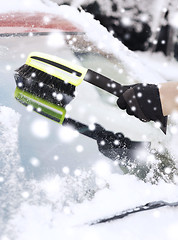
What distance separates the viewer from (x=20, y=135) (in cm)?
110

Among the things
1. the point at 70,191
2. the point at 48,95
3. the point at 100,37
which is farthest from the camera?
the point at 100,37

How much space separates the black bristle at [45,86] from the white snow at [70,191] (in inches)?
3.4

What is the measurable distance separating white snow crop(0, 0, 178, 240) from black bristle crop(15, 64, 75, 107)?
0.09m

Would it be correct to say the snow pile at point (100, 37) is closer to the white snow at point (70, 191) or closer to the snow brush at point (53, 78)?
the snow brush at point (53, 78)

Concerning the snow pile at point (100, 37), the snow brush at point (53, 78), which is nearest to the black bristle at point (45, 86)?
the snow brush at point (53, 78)

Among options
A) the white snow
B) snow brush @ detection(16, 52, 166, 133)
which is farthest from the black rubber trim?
the white snow

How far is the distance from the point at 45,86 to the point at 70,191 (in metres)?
0.61

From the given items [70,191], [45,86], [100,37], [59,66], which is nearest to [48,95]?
[45,86]

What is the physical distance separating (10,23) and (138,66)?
877 millimetres

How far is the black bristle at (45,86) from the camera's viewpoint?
1.37 m

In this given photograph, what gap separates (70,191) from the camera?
94 cm

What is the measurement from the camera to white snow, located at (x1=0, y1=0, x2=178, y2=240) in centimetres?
83

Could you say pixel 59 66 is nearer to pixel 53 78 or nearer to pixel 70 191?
pixel 53 78

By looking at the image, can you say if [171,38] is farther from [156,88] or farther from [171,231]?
[171,231]
